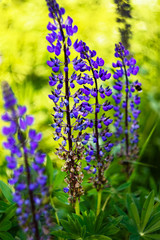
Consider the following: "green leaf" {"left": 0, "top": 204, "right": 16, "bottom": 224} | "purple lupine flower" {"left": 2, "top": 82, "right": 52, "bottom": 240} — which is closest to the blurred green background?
"green leaf" {"left": 0, "top": 204, "right": 16, "bottom": 224}

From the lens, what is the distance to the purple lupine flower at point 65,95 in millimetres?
1300

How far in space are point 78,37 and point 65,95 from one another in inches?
65.5

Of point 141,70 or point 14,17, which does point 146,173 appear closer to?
point 141,70

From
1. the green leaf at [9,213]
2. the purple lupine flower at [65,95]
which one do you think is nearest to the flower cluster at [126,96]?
the purple lupine flower at [65,95]

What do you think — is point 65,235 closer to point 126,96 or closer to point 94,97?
point 94,97

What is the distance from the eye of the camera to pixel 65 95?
1.37 meters

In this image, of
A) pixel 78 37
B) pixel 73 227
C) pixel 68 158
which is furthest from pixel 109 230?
pixel 78 37

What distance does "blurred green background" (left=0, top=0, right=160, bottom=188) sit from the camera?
9.32ft

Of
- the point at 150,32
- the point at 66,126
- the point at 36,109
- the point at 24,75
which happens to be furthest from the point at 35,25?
the point at 66,126

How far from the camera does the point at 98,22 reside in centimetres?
334

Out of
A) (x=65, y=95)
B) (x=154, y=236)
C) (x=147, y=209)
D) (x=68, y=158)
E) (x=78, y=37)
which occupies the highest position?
(x=78, y=37)

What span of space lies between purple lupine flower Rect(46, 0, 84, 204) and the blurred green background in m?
1.24

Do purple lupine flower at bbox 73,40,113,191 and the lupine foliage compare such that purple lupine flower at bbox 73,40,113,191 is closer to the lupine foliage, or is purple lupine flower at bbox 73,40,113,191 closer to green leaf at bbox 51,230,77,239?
the lupine foliage

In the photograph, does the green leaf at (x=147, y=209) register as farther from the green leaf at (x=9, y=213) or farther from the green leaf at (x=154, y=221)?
the green leaf at (x=9, y=213)
